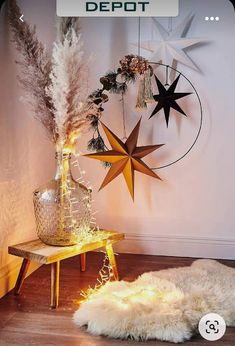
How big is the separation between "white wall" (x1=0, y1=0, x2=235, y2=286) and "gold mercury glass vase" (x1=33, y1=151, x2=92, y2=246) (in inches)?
8.8

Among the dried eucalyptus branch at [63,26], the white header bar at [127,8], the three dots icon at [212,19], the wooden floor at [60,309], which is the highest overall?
the three dots icon at [212,19]

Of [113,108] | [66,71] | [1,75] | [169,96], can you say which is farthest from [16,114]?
[169,96]

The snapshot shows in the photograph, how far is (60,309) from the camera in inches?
73.2

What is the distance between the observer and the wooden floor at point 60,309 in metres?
1.61

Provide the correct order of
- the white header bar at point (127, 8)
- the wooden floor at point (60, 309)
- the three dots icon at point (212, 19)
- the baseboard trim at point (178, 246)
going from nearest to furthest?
the white header bar at point (127, 8) < the wooden floor at point (60, 309) < the three dots icon at point (212, 19) < the baseboard trim at point (178, 246)

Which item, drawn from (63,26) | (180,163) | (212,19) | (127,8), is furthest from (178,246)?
(127,8)

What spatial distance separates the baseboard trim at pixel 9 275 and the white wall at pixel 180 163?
0.50 feet

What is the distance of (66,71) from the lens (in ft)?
6.11

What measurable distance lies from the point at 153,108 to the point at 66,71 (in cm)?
76

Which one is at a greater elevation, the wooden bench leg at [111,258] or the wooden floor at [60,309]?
the wooden bench leg at [111,258]

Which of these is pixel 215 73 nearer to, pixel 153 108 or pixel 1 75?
pixel 153 108

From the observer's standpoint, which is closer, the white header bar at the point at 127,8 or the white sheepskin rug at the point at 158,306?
the white header bar at the point at 127,8

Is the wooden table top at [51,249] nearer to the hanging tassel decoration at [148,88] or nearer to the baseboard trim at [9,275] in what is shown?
the baseboard trim at [9,275]

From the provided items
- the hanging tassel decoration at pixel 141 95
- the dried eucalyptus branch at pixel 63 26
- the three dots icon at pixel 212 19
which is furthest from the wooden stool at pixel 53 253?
the three dots icon at pixel 212 19
